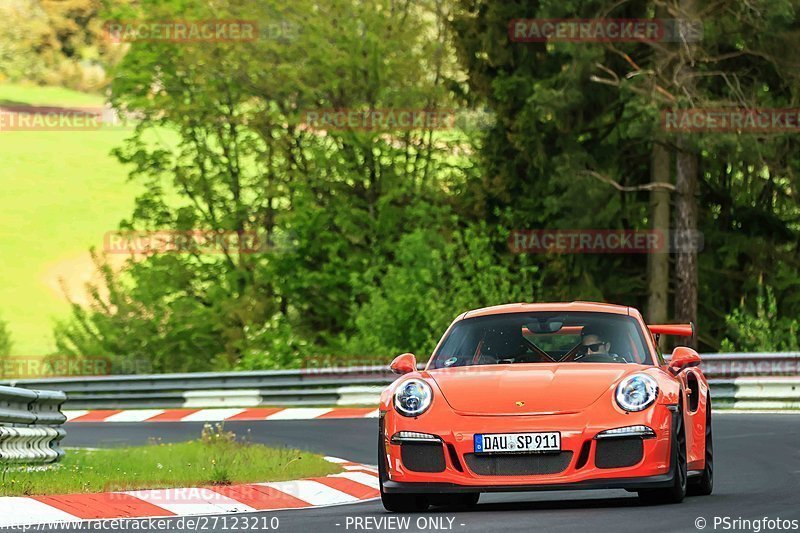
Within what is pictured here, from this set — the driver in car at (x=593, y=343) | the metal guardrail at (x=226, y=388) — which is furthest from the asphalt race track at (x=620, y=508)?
the metal guardrail at (x=226, y=388)

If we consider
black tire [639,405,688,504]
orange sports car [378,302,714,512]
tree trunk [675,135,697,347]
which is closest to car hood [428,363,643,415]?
orange sports car [378,302,714,512]

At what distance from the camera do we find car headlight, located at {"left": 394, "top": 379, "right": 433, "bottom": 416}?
10250 mm

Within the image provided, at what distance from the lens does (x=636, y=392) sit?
396 inches

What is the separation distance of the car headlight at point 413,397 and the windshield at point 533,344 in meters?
0.71

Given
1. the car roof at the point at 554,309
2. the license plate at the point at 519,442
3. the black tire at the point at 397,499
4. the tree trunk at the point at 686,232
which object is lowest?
the black tire at the point at 397,499

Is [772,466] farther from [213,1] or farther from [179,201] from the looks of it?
[179,201]

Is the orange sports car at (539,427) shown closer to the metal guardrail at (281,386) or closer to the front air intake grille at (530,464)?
the front air intake grille at (530,464)

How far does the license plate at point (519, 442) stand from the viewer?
9797 mm

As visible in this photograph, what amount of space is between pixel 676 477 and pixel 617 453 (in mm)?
508

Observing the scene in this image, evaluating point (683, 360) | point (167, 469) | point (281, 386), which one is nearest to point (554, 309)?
point (683, 360)

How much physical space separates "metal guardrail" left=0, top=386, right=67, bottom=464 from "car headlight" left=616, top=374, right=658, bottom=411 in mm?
4921

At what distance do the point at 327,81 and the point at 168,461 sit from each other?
26925 mm

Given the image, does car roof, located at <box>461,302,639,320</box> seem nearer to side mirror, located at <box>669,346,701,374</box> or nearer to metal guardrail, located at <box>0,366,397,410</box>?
Result: side mirror, located at <box>669,346,701,374</box>

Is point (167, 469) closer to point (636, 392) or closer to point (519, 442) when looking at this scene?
point (519, 442)
